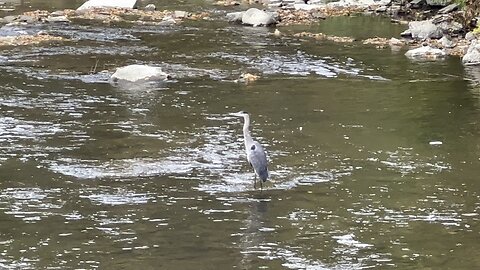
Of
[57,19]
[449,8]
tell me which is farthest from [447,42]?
[57,19]

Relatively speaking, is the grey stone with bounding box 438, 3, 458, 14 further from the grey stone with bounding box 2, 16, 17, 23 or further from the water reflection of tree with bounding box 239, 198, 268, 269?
the water reflection of tree with bounding box 239, 198, 268, 269

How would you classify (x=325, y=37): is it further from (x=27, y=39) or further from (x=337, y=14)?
(x=27, y=39)

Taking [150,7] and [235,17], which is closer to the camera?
[235,17]

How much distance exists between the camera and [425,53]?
25906mm

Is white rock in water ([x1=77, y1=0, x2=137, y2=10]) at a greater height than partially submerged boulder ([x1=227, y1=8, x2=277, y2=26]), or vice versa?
white rock in water ([x1=77, y1=0, x2=137, y2=10])

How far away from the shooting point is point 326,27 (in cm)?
3209

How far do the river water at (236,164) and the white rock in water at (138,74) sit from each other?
0.46m

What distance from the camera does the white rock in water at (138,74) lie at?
2158 cm

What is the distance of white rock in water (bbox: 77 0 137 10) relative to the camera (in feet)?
118

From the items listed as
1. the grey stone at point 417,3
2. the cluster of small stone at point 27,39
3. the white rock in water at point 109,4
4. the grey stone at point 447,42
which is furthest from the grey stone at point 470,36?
the white rock in water at point 109,4

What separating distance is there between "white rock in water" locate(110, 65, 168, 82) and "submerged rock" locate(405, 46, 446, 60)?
7747 mm

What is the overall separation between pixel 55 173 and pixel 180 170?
1.89 metres

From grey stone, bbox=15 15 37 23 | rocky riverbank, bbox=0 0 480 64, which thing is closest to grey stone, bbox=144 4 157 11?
rocky riverbank, bbox=0 0 480 64

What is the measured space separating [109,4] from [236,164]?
23.1m
